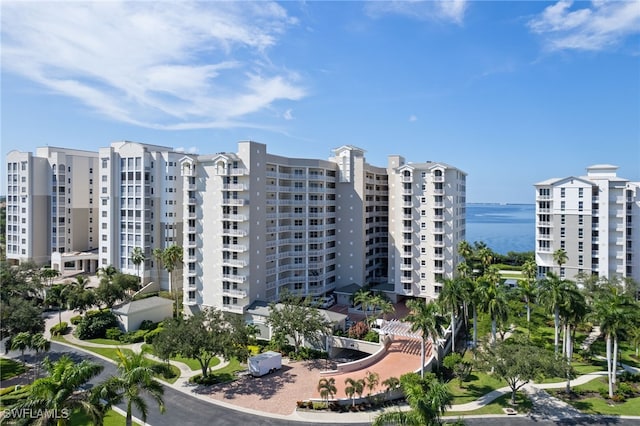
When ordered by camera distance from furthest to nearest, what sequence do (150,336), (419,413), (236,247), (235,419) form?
(236,247) → (150,336) → (235,419) → (419,413)

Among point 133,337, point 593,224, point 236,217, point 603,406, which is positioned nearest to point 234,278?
point 236,217

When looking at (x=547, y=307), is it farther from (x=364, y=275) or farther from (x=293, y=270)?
(x=293, y=270)

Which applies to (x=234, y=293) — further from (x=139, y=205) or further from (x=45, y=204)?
(x=45, y=204)

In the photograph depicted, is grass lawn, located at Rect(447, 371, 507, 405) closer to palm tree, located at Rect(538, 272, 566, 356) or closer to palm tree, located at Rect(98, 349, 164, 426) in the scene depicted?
palm tree, located at Rect(538, 272, 566, 356)

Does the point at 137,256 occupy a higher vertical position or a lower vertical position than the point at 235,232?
lower

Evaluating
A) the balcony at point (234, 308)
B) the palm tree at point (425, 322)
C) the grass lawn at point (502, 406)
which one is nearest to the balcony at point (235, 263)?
the balcony at point (234, 308)

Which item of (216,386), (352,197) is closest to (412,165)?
(352,197)

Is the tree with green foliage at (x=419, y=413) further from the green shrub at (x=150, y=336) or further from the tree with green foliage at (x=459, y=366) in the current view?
the green shrub at (x=150, y=336)
